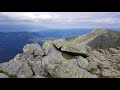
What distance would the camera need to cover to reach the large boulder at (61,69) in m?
12.9

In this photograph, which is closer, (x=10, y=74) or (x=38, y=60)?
(x=10, y=74)

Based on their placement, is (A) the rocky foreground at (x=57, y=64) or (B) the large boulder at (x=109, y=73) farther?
(B) the large boulder at (x=109, y=73)

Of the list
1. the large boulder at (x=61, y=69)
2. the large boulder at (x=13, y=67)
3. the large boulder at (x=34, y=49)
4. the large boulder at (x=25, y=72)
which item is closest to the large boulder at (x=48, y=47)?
the large boulder at (x=34, y=49)

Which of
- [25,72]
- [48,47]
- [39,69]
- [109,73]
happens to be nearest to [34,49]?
[48,47]

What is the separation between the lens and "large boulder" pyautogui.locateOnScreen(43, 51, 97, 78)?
1287cm

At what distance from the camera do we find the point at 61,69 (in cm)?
1314

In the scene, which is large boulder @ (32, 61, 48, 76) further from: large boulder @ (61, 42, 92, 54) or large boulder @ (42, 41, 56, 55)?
large boulder @ (61, 42, 92, 54)

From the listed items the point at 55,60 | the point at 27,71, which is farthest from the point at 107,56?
the point at 27,71

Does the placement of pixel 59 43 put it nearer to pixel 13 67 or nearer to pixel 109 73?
pixel 13 67

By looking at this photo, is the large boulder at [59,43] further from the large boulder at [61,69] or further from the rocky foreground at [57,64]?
the large boulder at [61,69]

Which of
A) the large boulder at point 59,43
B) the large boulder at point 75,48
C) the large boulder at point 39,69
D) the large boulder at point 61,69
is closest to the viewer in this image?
the large boulder at point 61,69
